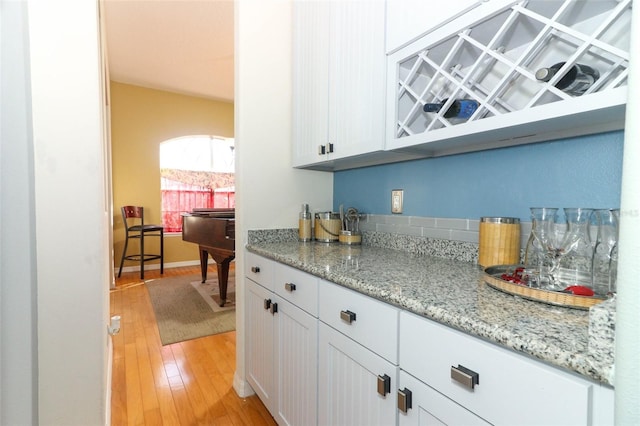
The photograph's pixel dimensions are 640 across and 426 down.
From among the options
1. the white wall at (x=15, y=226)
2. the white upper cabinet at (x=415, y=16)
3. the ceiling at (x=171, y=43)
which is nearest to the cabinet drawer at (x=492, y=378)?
the white wall at (x=15, y=226)

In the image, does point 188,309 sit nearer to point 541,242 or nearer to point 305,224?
point 305,224

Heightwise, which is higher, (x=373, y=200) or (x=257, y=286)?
(x=373, y=200)

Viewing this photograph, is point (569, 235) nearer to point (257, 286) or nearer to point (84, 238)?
point (257, 286)

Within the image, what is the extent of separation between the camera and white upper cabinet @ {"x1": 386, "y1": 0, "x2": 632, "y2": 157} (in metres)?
0.76

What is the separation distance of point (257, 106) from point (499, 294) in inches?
61.3

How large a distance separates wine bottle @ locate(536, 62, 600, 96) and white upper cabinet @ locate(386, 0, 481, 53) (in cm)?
33

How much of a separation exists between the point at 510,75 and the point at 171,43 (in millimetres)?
3709

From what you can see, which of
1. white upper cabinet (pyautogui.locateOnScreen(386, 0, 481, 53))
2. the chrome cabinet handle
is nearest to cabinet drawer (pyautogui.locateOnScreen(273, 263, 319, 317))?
the chrome cabinet handle

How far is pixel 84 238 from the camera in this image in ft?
3.84

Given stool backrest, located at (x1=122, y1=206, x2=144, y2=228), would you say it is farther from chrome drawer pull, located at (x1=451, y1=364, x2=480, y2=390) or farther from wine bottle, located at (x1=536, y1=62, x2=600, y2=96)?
wine bottle, located at (x1=536, y1=62, x2=600, y2=96)

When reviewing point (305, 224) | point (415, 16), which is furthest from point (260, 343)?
point (415, 16)

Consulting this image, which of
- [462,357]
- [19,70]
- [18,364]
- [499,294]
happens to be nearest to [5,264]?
[18,364]

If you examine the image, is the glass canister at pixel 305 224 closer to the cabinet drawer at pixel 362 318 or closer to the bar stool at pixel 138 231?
the cabinet drawer at pixel 362 318

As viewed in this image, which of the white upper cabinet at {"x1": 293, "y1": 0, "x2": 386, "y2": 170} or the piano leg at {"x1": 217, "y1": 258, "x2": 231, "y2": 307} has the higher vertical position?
the white upper cabinet at {"x1": 293, "y1": 0, "x2": 386, "y2": 170}
